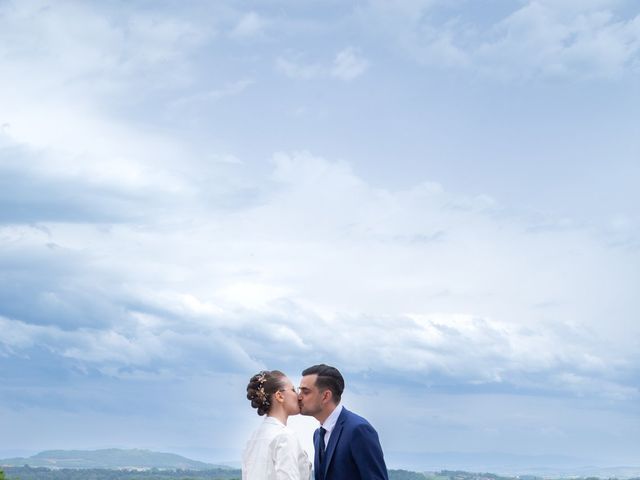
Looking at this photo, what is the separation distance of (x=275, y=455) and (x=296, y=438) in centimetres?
33

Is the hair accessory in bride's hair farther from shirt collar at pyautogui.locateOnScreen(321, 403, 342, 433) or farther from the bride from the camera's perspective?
shirt collar at pyautogui.locateOnScreen(321, 403, 342, 433)

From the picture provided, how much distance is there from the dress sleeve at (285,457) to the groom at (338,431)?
0.54 meters

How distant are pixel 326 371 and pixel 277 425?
93cm

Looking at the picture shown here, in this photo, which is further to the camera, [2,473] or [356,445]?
[2,473]

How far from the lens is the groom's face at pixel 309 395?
480 inches

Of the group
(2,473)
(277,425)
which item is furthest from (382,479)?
(2,473)

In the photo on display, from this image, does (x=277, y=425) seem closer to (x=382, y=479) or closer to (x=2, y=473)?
(x=382, y=479)

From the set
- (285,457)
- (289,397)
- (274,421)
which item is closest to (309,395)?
(289,397)

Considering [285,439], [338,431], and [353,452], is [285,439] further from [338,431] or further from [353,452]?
[353,452]

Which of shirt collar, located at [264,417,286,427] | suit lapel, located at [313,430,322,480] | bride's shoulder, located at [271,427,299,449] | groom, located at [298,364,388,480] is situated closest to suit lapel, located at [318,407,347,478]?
groom, located at [298,364,388,480]

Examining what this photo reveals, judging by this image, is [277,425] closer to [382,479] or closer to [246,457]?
[246,457]

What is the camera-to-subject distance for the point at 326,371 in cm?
1208

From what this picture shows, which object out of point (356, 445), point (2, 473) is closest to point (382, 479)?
point (356, 445)

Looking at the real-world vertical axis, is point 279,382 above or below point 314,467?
above
